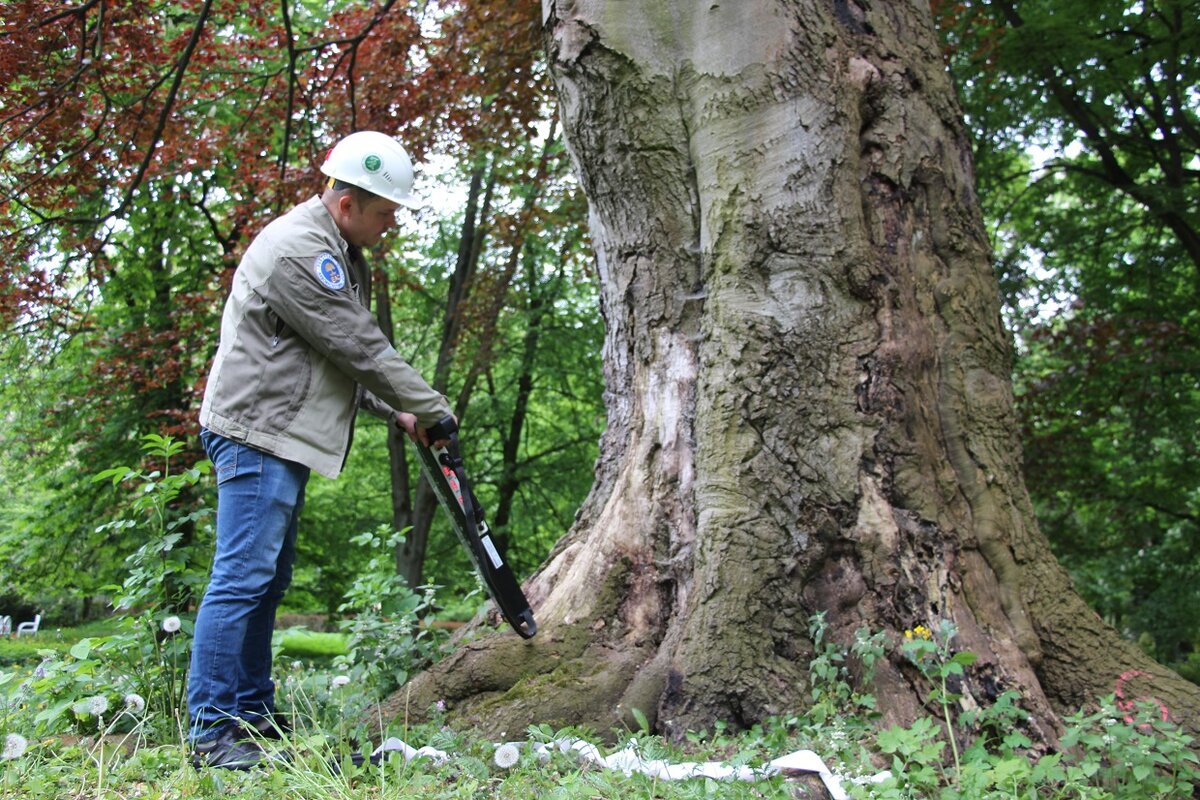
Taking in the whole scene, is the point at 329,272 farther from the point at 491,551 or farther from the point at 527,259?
the point at 527,259

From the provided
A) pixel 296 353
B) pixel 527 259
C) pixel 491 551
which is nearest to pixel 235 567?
pixel 296 353

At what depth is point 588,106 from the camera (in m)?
4.04

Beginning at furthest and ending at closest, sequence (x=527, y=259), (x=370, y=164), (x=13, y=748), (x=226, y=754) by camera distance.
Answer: (x=527, y=259), (x=370, y=164), (x=226, y=754), (x=13, y=748)

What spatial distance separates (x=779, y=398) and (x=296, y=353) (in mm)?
1721

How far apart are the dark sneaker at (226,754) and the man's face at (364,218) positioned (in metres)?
1.75

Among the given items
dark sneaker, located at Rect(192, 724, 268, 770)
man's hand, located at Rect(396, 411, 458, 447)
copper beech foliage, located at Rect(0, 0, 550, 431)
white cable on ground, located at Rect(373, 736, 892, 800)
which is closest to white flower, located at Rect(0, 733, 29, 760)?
dark sneaker, located at Rect(192, 724, 268, 770)

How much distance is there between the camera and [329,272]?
3.31 meters

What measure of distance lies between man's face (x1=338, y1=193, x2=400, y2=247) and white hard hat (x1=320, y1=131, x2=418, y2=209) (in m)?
0.05

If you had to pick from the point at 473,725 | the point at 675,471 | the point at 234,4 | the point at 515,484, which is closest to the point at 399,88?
the point at 234,4

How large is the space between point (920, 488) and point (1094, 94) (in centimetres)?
870

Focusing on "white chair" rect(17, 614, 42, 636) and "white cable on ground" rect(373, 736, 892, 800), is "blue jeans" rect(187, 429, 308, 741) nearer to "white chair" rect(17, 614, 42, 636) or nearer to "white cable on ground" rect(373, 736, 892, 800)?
"white cable on ground" rect(373, 736, 892, 800)

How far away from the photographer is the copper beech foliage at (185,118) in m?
6.95

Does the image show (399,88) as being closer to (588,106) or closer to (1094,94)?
(588,106)

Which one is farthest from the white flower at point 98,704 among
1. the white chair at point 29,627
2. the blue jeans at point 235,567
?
the white chair at point 29,627
